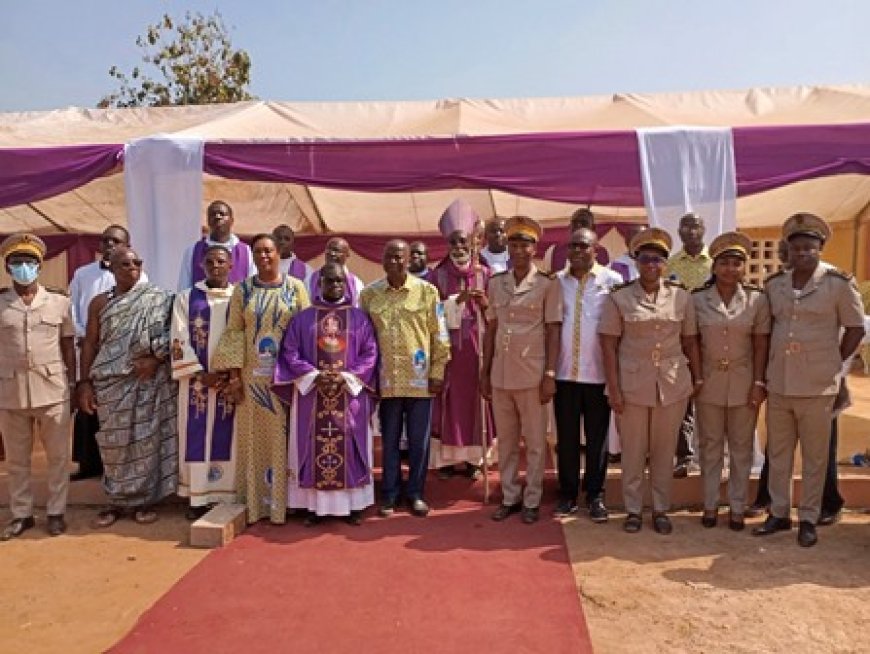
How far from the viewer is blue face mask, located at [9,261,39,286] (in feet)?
13.4

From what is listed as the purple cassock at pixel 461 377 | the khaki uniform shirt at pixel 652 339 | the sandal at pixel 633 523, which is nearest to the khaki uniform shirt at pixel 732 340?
the khaki uniform shirt at pixel 652 339

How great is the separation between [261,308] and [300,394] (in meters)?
0.55

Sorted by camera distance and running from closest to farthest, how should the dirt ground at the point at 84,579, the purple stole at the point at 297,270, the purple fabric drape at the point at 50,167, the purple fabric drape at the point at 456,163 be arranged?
1. the dirt ground at the point at 84,579
2. the purple fabric drape at the point at 456,163
3. the purple fabric drape at the point at 50,167
4. the purple stole at the point at 297,270

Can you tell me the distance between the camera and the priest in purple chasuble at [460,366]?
17.1ft

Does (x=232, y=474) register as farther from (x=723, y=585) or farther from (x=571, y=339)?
(x=723, y=585)

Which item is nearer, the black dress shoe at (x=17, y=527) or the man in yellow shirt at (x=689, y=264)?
the black dress shoe at (x=17, y=527)

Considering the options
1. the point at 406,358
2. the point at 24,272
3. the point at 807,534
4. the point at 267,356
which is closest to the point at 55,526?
the point at 24,272

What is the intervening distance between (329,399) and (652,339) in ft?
6.02

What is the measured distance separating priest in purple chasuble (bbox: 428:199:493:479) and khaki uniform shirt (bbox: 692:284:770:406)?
1641mm

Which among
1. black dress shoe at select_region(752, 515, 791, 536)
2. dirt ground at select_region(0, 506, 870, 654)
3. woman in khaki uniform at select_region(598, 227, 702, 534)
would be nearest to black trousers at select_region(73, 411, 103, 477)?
dirt ground at select_region(0, 506, 870, 654)

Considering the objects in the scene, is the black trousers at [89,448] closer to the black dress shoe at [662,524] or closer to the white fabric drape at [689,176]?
the black dress shoe at [662,524]

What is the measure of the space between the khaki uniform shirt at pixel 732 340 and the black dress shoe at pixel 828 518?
920 millimetres

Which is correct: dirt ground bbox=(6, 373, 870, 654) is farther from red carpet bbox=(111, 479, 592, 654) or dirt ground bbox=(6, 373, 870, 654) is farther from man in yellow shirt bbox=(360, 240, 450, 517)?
man in yellow shirt bbox=(360, 240, 450, 517)

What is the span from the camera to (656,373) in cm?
397
